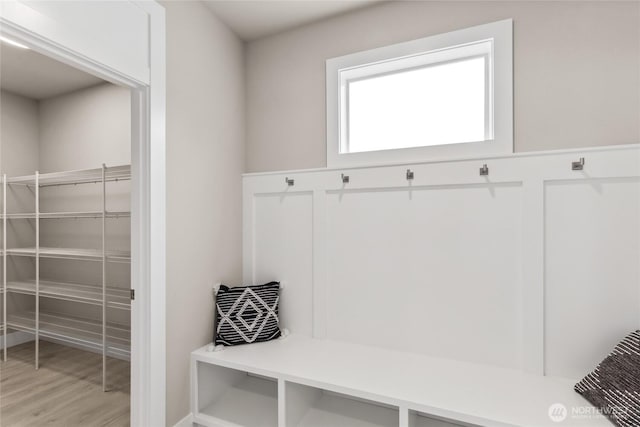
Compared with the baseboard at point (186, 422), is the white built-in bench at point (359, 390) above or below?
above

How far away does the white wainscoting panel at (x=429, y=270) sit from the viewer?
5.44 feet

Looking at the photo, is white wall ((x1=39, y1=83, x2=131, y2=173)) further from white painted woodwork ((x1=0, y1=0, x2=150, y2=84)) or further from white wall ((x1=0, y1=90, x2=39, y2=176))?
white painted woodwork ((x1=0, y1=0, x2=150, y2=84))

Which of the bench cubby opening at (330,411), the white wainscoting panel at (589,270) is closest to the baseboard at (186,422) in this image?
the bench cubby opening at (330,411)

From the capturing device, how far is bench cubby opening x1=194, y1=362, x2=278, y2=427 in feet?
5.90

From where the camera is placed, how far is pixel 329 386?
1.52 m

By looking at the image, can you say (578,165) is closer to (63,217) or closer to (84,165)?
(84,165)

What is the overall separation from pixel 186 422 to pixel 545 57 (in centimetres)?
266

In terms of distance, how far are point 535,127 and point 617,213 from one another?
0.52m

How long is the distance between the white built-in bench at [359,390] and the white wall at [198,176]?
180 millimetres

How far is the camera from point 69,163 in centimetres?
327

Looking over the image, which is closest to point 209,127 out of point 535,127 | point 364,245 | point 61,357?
point 364,245

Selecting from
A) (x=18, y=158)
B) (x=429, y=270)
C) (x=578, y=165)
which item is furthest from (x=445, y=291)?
(x=18, y=158)

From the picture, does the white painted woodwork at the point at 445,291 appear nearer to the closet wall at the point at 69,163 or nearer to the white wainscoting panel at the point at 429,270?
the white wainscoting panel at the point at 429,270

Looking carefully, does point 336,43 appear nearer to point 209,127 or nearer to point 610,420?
point 209,127
